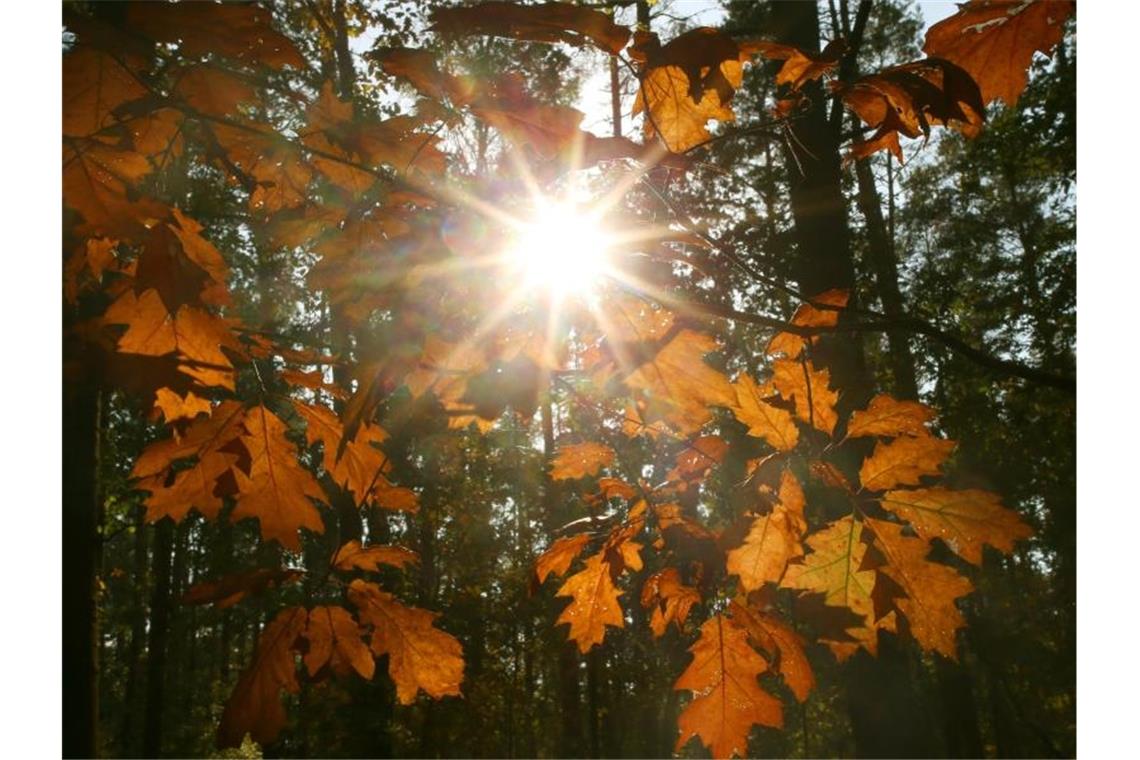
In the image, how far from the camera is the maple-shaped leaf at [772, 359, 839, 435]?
1.44 meters

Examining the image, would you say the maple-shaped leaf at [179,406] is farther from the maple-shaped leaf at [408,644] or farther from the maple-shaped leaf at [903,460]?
the maple-shaped leaf at [903,460]

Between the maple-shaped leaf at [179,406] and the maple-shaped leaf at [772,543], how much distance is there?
43.4 inches

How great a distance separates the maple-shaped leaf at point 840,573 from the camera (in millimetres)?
1390

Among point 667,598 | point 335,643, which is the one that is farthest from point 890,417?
point 335,643

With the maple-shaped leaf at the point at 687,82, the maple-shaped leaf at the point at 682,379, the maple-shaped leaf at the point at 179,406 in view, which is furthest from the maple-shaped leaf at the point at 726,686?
the maple-shaped leaf at the point at 179,406

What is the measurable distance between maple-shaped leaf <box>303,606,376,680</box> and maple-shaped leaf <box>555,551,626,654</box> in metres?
0.46

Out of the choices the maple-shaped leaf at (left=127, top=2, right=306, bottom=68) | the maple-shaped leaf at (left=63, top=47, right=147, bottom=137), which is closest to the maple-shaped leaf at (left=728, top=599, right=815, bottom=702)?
the maple-shaped leaf at (left=127, top=2, right=306, bottom=68)

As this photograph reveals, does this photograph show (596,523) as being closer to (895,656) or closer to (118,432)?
(895,656)

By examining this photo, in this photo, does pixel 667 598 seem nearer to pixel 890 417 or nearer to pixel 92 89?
pixel 890 417

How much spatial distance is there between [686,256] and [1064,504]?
13.5 m

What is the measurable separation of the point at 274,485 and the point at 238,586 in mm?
222

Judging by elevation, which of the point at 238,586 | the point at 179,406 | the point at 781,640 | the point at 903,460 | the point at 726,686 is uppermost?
the point at 179,406

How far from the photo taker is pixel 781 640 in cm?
152
